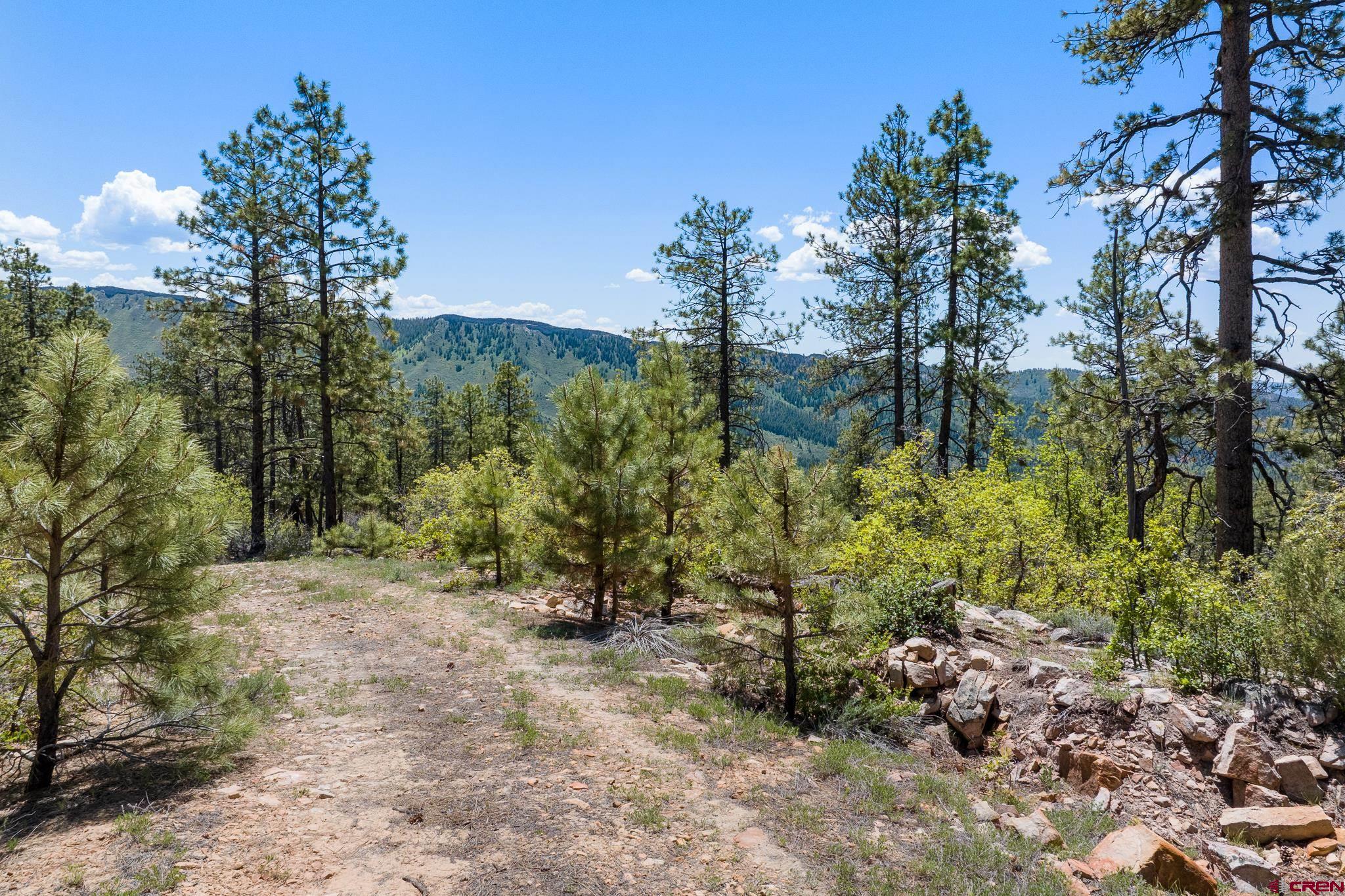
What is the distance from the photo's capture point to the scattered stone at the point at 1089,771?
563 cm

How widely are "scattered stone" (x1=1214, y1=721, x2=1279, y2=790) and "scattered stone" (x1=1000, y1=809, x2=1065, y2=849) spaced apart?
163 centimetres

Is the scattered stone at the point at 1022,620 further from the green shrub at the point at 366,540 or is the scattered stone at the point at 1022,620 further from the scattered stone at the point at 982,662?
the green shrub at the point at 366,540

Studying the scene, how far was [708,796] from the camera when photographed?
5.36 metres

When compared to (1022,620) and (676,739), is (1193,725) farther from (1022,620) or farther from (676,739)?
(676,739)

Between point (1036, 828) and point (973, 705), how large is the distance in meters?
2.13

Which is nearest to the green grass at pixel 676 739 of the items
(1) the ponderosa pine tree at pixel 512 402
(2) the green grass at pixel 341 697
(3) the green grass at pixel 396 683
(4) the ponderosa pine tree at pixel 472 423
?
(3) the green grass at pixel 396 683

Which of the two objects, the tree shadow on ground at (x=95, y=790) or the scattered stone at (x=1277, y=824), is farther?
the scattered stone at (x=1277, y=824)

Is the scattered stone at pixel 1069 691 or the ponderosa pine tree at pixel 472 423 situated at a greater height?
the ponderosa pine tree at pixel 472 423

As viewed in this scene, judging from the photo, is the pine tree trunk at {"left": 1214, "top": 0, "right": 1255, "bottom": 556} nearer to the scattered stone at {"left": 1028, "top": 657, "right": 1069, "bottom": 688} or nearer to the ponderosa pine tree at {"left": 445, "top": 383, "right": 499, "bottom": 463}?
the scattered stone at {"left": 1028, "top": 657, "right": 1069, "bottom": 688}

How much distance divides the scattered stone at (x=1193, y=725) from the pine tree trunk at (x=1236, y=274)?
3148 millimetres

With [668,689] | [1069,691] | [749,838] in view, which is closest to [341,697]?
[668,689]

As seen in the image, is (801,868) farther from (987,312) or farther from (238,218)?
(238,218)

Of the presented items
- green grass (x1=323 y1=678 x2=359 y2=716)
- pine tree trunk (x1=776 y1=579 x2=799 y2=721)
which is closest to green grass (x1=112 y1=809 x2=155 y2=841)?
green grass (x1=323 y1=678 x2=359 y2=716)

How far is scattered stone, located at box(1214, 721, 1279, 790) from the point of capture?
5.09 metres
